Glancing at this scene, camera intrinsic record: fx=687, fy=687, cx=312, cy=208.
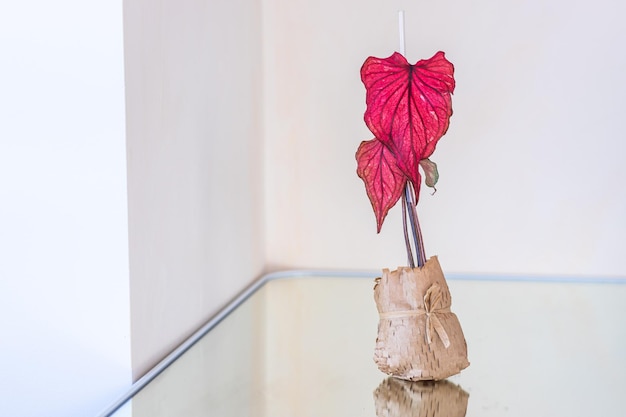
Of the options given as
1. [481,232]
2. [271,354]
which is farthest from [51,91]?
[481,232]

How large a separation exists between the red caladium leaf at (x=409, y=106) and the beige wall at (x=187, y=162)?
0.25m

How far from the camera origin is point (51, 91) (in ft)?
2.26

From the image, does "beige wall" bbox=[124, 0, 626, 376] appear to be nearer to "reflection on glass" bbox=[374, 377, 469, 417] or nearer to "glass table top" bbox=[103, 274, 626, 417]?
"glass table top" bbox=[103, 274, 626, 417]

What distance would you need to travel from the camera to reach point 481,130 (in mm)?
1317

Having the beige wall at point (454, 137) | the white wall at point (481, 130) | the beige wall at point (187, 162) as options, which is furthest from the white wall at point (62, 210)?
the white wall at point (481, 130)

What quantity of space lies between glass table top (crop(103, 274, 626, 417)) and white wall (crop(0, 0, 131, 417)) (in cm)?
8

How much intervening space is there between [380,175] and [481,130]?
0.64m

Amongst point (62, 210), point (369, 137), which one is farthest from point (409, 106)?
point (369, 137)

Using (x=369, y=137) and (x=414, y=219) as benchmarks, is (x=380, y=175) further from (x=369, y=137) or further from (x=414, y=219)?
(x=369, y=137)

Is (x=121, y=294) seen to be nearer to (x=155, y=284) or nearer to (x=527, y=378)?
(x=155, y=284)

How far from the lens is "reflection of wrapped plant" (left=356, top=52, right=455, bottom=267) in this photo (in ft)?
2.35

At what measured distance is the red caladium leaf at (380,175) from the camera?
2.42ft

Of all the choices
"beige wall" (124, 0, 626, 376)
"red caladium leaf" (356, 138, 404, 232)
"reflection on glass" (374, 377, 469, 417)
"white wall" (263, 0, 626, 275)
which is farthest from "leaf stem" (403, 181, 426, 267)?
"white wall" (263, 0, 626, 275)

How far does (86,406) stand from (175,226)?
0.80 feet
